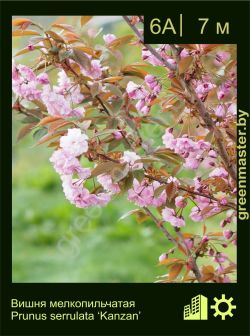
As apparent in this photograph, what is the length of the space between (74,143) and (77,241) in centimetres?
285

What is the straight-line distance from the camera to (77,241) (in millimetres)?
4285

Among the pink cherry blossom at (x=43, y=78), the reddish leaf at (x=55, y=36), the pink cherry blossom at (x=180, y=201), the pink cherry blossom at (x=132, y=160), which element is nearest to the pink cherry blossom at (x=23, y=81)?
the pink cherry blossom at (x=43, y=78)

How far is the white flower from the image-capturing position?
1.49 meters

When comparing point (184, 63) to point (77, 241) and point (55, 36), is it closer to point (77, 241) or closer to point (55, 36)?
point (55, 36)

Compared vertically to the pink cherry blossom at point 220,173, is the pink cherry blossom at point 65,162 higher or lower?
lower

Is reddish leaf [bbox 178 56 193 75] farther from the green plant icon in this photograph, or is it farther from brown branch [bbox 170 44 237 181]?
the green plant icon

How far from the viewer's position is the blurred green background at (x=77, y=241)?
3793mm

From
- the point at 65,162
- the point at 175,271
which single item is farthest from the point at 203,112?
the point at 175,271

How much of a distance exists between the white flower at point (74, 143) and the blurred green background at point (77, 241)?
6.33 ft

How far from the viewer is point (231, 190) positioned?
1779mm

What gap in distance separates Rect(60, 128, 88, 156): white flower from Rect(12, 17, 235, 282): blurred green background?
6.33ft

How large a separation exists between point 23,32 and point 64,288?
0.73m

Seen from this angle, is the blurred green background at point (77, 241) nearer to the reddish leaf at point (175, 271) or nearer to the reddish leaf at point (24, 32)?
the reddish leaf at point (175, 271)
